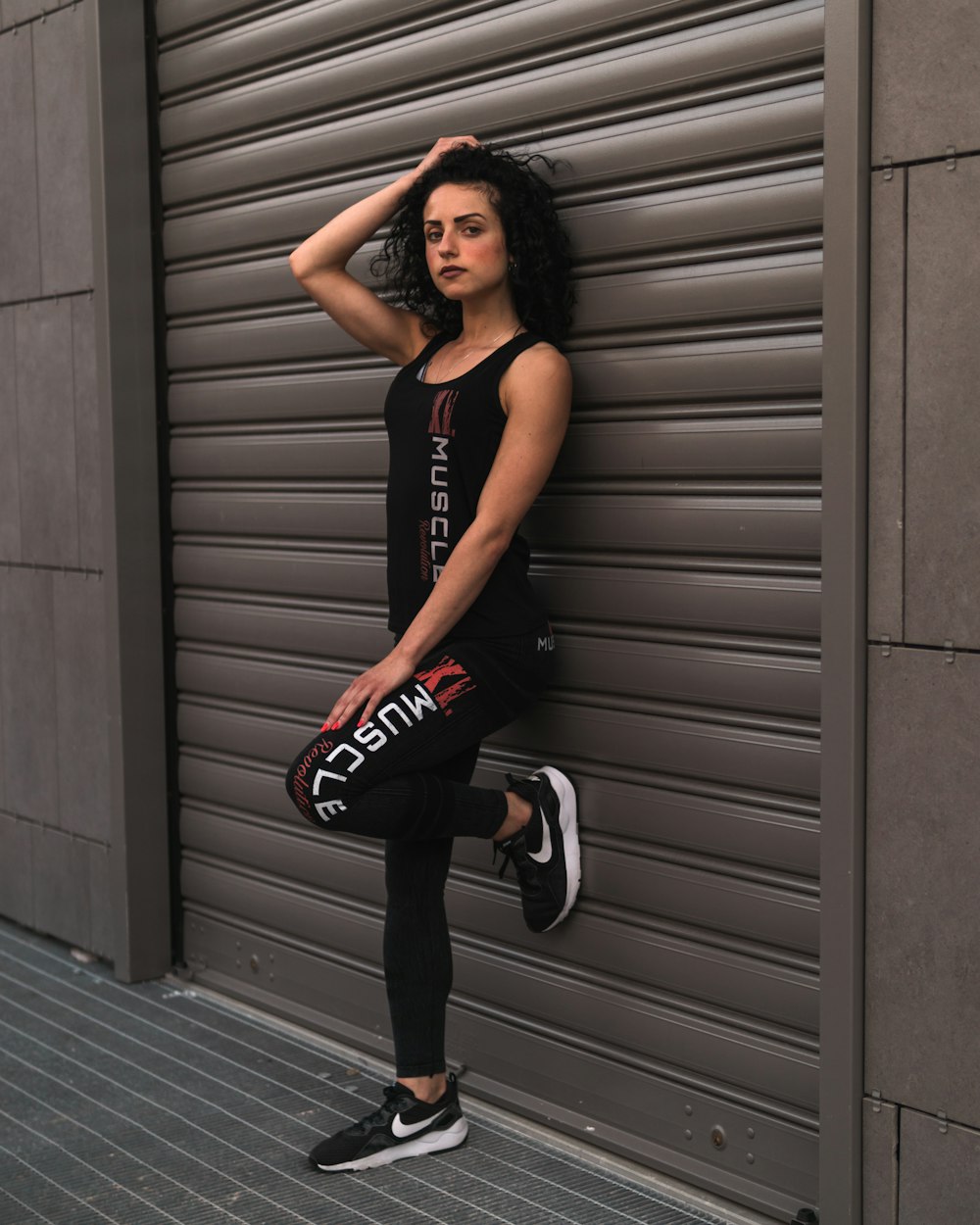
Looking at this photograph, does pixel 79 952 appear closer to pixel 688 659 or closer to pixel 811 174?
pixel 688 659

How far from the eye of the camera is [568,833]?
13.1ft

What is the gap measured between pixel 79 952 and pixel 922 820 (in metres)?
3.63

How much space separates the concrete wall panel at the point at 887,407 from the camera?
3.08 meters

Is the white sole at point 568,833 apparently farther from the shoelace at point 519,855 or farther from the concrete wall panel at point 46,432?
the concrete wall panel at point 46,432

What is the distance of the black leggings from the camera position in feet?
12.2

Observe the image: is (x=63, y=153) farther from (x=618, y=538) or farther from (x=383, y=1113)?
(x=383, y=1113)

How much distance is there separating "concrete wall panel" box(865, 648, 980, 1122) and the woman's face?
1.39 metres

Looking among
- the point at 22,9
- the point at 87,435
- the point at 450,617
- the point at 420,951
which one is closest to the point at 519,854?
the point at 420,951

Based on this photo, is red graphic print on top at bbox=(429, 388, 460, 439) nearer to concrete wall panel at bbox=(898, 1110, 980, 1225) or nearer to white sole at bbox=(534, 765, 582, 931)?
white sole at bbox=(534, 765, 582, 931)

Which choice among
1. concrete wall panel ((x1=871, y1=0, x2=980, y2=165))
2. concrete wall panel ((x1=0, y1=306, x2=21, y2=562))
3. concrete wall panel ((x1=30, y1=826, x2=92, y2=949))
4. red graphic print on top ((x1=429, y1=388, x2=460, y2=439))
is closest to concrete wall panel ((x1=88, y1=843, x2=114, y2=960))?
concrete wall panel ((x1=30, y1=826, x2=92, y2=949))

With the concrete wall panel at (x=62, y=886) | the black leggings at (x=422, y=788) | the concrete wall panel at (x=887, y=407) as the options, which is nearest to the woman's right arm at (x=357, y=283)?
the black leggings at (x=422, y=788)

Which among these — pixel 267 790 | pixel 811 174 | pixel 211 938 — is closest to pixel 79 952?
pixel 211 938

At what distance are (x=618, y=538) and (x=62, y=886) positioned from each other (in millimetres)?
2979

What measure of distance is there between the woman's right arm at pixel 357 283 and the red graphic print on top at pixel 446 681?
948 mm
